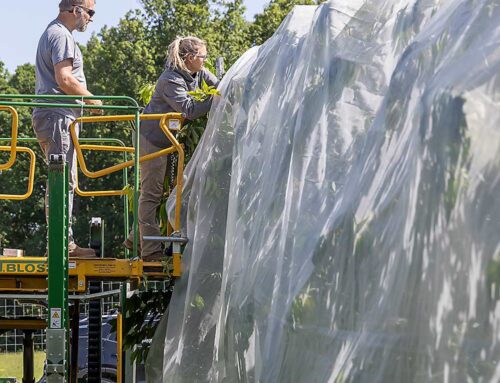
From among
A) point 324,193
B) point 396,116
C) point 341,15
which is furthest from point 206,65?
point 396,116

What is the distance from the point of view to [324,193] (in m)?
4.71

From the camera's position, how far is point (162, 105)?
26.6ft

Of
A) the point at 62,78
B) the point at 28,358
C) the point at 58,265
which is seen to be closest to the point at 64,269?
the point at 58,265

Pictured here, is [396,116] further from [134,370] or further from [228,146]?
[134,370]

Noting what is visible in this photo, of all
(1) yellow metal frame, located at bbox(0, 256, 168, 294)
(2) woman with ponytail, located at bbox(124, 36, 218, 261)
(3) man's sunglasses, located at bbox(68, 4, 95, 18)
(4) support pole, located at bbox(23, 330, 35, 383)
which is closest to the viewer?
(1) yellow metal frame, located at bbox(0, 256, 168, 294)

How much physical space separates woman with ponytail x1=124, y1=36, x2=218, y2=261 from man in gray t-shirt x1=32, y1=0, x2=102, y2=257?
1.52 feet

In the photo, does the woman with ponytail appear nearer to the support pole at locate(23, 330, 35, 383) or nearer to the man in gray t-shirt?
the man in gray t-shirt

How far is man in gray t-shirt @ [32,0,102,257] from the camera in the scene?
773 centimetres

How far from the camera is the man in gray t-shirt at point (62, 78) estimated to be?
7.73m

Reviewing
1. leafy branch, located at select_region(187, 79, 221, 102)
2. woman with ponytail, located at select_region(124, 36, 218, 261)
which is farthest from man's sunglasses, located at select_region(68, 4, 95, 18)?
leafy branch, located at select_region(187, 79, 221, 102)

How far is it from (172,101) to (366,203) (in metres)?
4.03

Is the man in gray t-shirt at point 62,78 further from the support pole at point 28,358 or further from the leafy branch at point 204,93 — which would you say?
the support pole at point 28,358

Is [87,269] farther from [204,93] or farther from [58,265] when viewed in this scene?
[204,93]

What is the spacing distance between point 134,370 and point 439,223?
5.51m
